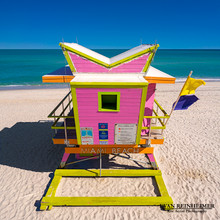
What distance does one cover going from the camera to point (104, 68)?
21.0 ft

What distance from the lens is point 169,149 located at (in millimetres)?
10461

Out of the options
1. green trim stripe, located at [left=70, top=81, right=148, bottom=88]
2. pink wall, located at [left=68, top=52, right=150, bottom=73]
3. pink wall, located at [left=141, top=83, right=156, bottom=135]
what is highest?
pink wall, located at [left=68, top=52, right=150, bottom=73]

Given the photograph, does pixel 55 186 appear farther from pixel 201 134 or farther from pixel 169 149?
pixel 201 134

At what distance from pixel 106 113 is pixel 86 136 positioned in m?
1.33

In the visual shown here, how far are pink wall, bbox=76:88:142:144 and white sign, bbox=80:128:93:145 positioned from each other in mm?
169

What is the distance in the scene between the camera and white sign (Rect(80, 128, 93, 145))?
636 cm

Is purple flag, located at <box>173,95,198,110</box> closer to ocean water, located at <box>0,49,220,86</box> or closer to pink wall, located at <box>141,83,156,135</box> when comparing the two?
pink wall, located at <box>141,83,156,135</box>

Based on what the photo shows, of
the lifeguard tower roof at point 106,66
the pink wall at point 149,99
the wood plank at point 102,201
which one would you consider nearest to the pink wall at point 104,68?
the lifeguard tower roof at point 106,66

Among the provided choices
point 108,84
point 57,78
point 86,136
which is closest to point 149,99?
point 108,84

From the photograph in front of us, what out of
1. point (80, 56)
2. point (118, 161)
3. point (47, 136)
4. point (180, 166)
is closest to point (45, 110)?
point (47, 136)

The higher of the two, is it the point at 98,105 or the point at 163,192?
the point at 98,105

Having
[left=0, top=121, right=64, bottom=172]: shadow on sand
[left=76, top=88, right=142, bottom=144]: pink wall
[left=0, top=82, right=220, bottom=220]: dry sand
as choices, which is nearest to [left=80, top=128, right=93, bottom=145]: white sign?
[left=76, top=88, right=142, bottom=144]: pink wall

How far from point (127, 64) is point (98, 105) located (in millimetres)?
2059

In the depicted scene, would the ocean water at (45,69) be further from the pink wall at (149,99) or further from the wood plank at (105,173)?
the pink wall at (149,99)
